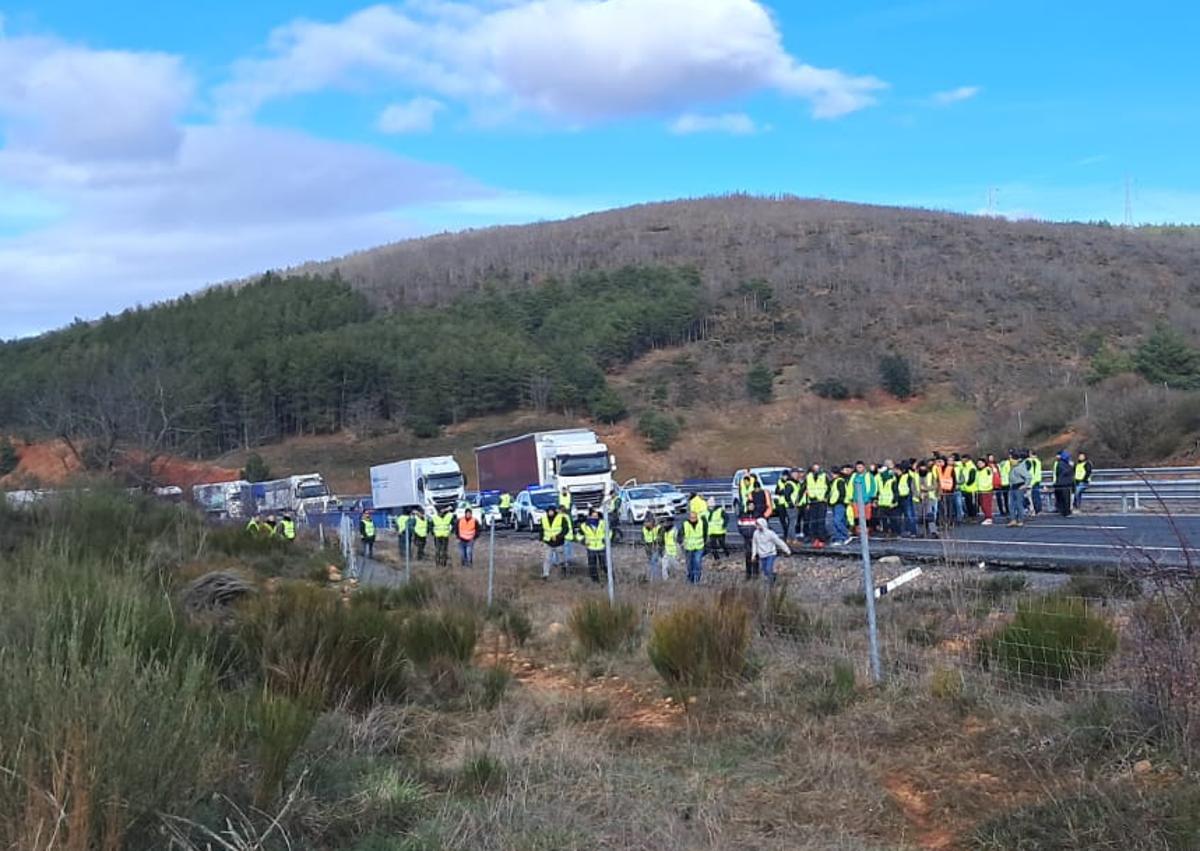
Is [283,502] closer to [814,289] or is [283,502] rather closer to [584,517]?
[584,517]

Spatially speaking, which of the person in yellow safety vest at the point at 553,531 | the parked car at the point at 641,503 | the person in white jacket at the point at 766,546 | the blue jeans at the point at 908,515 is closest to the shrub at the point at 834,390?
the parked car at the point at 641,503

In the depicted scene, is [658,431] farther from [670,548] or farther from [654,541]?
[670,548]

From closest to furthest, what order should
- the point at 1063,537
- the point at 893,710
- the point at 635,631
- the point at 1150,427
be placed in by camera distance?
1. the point at 893,710
2. the point at 635,631
3. the point at 1063,537
4. the point at 1150,427

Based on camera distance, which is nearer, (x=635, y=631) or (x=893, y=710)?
(x=893, y=710)

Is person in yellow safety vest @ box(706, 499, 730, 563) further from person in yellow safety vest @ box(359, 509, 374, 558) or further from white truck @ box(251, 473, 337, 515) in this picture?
white truck @ box(251, 473, 337, 515)

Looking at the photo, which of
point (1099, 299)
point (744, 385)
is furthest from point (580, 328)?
point (1099, 299)

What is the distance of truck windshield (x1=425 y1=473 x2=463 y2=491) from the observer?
1896 inches

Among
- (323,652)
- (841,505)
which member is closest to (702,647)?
(323,652)

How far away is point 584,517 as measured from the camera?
71.7 ft

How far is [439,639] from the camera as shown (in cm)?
986

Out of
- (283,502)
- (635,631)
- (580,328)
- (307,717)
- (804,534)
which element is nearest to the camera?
(307,717)

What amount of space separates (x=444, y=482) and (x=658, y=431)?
27379 millimetres

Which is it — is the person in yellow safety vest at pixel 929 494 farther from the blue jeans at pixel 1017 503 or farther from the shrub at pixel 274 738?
the shrub at pixel 274 738

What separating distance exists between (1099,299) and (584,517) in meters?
81.2
